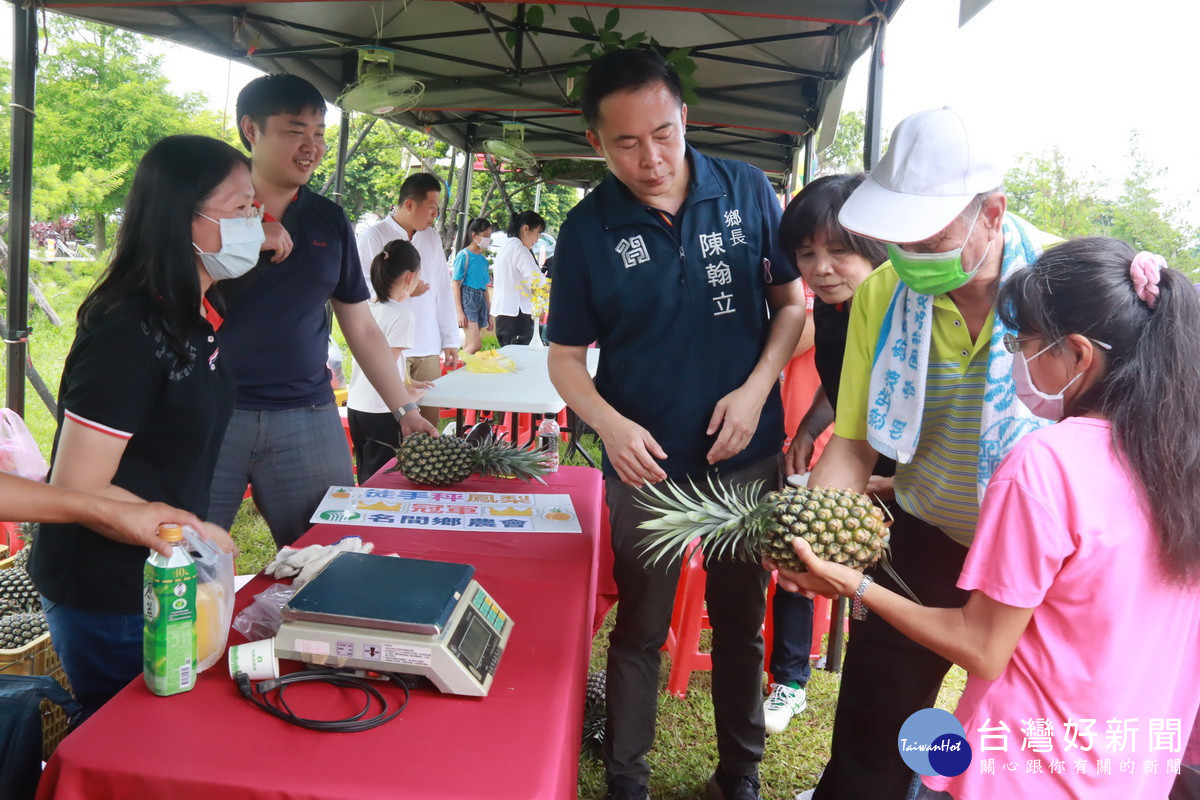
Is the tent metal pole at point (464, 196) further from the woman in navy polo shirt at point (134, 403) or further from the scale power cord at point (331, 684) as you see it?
the scale power cord at point (331, 684)

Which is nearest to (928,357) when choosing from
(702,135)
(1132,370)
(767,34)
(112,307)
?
(1132,370)

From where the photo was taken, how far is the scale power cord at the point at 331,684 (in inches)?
51.8

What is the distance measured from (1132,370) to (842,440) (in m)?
0.79

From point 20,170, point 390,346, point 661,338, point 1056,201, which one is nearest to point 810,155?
point 1056,201

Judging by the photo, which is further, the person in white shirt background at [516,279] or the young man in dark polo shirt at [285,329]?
the person in white shirt background at [516,279]

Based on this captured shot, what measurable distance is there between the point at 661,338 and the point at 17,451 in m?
2.67

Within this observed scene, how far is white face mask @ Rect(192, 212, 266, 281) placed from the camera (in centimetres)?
189

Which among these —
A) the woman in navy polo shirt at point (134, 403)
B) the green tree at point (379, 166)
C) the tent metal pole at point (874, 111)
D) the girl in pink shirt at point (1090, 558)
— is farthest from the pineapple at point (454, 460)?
the green tree at point (379, 166)

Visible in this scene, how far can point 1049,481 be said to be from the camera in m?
1.21

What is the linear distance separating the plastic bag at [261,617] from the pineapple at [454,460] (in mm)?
1124

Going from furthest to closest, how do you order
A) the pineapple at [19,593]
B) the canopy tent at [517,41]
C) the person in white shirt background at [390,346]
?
1. the person in white shirt background at [390,346]
2. the canopy tent at [517,41]
3. the pineapple at [19,593]

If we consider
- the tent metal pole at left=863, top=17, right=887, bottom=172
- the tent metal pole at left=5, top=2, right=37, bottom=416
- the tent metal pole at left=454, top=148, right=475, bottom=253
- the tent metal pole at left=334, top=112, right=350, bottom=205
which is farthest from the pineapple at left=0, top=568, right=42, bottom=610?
the tent metal pole at left=454, top=148, right=475, bottom=253

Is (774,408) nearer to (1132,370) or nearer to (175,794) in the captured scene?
(1132,370)

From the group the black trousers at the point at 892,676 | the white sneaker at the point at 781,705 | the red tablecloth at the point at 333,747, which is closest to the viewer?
the red tablecloth at the point at 333,747
